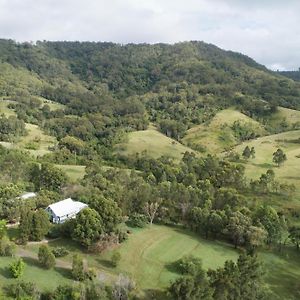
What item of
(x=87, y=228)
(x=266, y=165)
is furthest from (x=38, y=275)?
(x=266, y=165)

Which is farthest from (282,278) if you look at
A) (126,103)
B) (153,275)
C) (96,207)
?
(126,103)

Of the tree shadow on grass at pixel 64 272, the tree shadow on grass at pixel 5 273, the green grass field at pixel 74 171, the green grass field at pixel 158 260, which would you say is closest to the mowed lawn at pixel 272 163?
the green grass field at pixel 158 260

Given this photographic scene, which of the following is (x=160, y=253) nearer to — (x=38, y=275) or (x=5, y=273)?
(x=38, y=275)

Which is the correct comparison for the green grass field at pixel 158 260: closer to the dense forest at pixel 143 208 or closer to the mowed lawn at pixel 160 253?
the mowed lawn at pixel 160 253

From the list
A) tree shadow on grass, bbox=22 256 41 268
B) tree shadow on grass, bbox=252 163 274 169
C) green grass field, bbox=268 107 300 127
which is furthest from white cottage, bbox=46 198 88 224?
green grass field, bbox=268 107 300 127

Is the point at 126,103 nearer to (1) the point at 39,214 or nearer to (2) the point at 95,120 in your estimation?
(2) the point at 95,120
